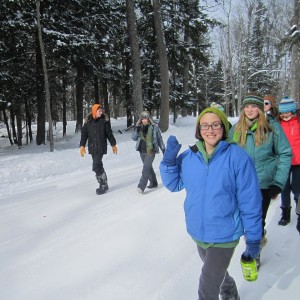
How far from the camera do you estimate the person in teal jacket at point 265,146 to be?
11.2ft

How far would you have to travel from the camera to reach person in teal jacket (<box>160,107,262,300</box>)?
2.43 meters

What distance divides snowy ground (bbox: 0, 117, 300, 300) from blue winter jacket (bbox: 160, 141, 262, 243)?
4.33ft

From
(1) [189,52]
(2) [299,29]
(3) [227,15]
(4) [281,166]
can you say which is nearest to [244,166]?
(4) [281,166]

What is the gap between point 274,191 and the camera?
11.2 feet

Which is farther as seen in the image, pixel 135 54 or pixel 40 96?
pixel 40 96

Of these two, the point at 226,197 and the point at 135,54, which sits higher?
the point at 135,54

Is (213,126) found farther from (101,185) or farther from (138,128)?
(101,185)

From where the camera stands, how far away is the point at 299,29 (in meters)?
15.3

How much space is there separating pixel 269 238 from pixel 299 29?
553 inches

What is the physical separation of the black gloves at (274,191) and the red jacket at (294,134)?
4.51 ft

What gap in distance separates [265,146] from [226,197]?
1258 millimetres

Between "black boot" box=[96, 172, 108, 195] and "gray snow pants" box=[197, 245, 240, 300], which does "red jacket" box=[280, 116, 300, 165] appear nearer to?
"gray snow pants" box=[197, 245, 240, 300]

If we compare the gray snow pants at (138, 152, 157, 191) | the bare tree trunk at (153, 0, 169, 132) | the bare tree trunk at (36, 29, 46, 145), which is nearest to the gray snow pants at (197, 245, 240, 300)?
the gray snow pants at (138, 152, 157, 191)

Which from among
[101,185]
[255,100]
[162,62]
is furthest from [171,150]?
[162,62]
